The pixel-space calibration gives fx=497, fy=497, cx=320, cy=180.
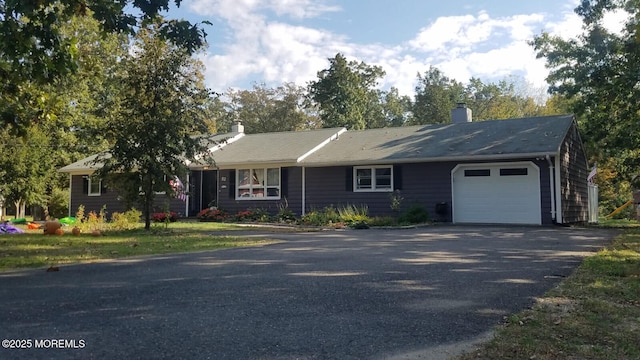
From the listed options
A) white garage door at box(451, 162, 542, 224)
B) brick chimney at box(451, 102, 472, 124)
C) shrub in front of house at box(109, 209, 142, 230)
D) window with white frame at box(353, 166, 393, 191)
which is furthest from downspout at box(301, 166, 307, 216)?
brick chimney at box(451, 102, 472, 124)

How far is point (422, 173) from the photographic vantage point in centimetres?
1889

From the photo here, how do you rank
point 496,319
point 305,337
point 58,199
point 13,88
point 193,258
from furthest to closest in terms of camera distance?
point 58,199, point 13,88, point 193,258, point 496,319, point 305,337

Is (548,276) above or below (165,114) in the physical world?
below

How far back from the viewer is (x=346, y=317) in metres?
4.43

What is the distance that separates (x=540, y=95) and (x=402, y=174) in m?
40.0

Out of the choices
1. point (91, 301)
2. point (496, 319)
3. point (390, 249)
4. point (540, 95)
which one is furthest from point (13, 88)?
point (540, 95)

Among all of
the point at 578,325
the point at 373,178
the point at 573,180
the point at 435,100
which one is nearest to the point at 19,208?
the point at 373,178

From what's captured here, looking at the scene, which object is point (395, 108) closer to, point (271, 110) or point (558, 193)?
point (271, 110)

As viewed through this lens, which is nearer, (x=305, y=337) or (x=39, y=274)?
(x=305, y=337)

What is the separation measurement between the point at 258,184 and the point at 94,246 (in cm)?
1197

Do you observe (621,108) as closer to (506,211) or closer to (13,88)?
(506,211)

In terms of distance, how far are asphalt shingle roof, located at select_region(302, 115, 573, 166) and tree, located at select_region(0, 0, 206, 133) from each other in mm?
11931

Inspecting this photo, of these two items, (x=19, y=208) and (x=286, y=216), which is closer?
(x=286, y=216)

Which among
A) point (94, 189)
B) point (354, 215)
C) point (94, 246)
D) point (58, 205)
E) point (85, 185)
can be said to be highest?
point (85, 185)
